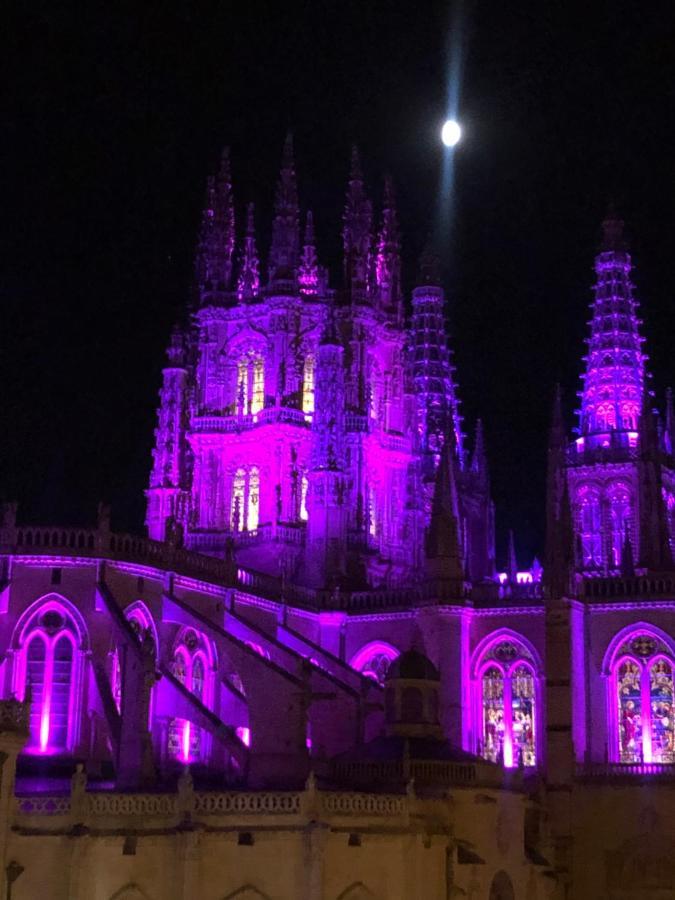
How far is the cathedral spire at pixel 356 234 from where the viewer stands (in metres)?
68.4

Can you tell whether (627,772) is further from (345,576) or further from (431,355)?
(431,355)

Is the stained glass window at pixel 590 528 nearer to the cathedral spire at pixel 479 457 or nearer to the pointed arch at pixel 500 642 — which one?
the cathedral spire at pixel 479 457

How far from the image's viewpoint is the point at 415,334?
2992 inches

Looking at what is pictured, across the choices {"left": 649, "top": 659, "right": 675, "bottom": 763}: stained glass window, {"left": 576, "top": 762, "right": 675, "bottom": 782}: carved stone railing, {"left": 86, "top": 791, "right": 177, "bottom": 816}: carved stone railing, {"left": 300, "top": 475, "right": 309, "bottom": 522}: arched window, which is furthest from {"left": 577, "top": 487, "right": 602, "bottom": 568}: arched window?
{"left": 86, "top": 791, "right": 177, "bottom": 816}: carved stone railing

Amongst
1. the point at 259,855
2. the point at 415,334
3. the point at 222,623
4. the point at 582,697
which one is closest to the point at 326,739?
the point at 222,623

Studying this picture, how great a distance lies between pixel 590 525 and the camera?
71.9 m

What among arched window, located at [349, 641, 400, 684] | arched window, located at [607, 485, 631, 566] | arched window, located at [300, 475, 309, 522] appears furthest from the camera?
Answer: arched window, located at [607, 485, 631, 566]

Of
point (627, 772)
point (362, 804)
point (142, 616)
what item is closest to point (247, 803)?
point (362, 804)

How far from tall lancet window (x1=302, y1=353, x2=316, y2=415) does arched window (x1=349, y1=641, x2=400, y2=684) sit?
41.5ft

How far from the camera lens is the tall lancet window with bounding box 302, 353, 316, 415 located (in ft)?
215

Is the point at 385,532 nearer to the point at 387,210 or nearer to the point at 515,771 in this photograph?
the point at 387,210

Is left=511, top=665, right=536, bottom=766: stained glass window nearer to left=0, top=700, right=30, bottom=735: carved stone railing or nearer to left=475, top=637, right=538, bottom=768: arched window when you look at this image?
left=475, top=637, right=538, bottom=768: arched window

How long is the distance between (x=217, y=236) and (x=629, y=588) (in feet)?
92.0

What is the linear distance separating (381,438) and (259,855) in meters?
32.3
